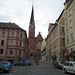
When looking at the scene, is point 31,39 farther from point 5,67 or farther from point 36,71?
point 5,67

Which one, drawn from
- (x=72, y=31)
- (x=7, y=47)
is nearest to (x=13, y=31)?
(x=7, y=47)

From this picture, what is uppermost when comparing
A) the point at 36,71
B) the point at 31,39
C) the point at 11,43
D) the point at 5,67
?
the point at 31,39

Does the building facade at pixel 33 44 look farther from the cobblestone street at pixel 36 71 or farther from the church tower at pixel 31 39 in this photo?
the cobblestone street at pixel 36 71

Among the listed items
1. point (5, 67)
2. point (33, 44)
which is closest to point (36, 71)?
point (5, 67)

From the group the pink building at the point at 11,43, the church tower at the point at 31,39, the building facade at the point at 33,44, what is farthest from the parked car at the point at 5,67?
the church tower at the point at 31,39

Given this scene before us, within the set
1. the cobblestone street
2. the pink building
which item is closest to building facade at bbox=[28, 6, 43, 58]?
the pink building

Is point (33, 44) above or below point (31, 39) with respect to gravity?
below

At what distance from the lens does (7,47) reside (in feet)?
137

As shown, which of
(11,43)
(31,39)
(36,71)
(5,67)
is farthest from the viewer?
(31,39)

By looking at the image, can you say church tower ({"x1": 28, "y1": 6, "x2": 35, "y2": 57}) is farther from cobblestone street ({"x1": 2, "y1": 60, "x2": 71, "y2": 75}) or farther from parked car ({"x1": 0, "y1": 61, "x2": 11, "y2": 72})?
parked car ({"x1": 0, "y1": 61, "x2": 11, "y2": 72})

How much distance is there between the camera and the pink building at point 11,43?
41250mm

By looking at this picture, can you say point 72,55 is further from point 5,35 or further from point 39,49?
point 39,49

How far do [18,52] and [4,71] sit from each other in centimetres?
2510

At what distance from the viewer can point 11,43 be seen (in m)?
42.5
